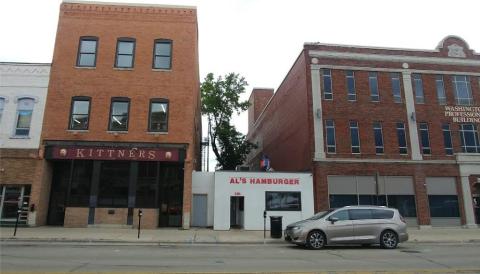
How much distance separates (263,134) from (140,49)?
20862mm

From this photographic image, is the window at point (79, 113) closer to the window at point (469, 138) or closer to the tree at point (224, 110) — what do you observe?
the tree at point (224, 110)

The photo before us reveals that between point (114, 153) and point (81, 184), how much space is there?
2673 mm

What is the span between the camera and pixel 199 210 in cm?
2478

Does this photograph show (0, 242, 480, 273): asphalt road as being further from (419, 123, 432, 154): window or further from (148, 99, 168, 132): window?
Result: (419, 123, 432, 154): window

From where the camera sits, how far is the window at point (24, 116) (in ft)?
75.3

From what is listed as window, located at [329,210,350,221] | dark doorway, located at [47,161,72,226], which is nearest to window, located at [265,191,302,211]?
window, located at [329,210,350,221]

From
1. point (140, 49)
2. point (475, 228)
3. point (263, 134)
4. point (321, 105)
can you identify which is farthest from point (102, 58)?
point (475, 228)

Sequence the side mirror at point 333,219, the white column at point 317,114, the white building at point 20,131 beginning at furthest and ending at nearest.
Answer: the white column at point 317,114
the white building at point 20,131
the side mirror at point 333,219

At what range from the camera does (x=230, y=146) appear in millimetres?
40469

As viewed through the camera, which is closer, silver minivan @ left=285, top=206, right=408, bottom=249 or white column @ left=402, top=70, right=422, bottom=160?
silver minivan @ left=285, top=206, right=408, bottom=249

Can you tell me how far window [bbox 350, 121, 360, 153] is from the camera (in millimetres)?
26672

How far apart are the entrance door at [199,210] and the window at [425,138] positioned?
15.6 meters

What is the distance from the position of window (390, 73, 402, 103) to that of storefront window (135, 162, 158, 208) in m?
17.4

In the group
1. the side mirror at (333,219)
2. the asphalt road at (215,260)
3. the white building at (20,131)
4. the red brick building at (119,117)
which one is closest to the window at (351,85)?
the red brick building at (119,117)
